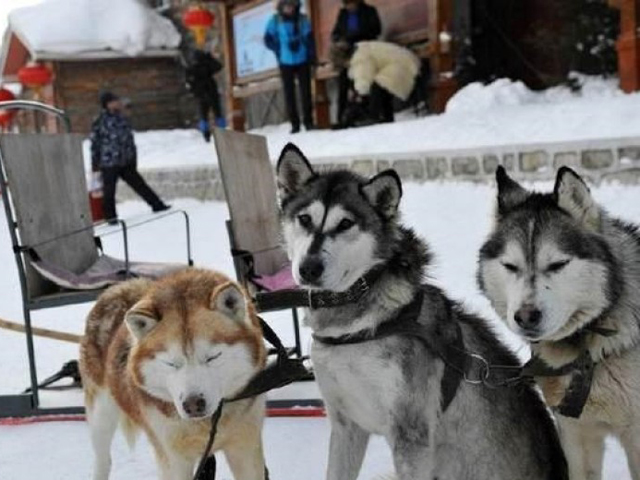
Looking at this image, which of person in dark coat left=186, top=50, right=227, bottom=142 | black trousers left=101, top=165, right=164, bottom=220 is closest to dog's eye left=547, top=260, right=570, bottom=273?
black trousers left=101, top=165, right=164, bottom=220

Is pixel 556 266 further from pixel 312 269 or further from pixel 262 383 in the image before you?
pixel 262 383

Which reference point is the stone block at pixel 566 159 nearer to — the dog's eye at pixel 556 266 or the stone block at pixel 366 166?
the stone block at pixel 366 166

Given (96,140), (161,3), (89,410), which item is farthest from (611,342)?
(161,3)

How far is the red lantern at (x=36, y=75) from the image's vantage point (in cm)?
1869

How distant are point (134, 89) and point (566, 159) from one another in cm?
1551

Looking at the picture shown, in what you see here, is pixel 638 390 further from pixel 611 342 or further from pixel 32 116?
pixel 32 116

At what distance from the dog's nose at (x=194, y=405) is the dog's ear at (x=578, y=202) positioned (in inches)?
46.7

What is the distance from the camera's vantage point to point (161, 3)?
21125mm

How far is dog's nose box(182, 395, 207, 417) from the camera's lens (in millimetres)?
2256

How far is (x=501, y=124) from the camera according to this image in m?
7.66

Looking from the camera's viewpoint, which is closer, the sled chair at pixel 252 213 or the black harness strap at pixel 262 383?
the black harness strap at pixel 262 383

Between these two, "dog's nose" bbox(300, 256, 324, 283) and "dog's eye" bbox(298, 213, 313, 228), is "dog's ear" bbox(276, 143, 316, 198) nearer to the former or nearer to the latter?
"dog's eye" bbox(298, 213, 313, 228)

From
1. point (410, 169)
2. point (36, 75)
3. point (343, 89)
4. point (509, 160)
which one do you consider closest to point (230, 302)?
point (509, 160)

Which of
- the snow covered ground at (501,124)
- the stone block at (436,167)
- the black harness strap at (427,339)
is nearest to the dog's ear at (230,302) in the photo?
the black harness strap at (427,339)
